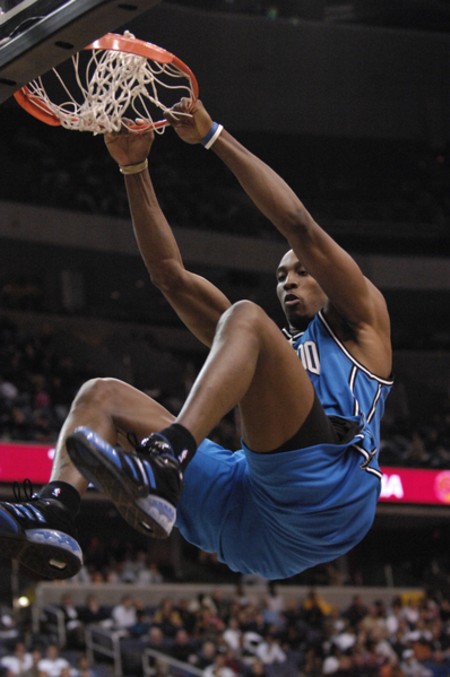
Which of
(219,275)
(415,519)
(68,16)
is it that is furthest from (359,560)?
(68,16)

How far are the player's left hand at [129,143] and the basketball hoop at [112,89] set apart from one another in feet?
0.11

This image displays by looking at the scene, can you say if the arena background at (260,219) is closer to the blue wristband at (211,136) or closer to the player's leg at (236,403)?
the blue wristband at (211,136)

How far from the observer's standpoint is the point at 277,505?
4.59 m

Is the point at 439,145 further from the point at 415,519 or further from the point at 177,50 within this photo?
the point at 415,519

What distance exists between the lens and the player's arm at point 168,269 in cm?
518

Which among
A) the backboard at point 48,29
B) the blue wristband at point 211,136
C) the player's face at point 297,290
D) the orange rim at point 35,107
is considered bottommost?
the player's face at point 297,290

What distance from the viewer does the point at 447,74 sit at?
23.4 meters

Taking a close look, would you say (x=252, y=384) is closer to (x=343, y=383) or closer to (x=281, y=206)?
(x=343, y=383)

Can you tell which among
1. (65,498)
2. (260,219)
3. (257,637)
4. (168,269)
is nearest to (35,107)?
(168,269)

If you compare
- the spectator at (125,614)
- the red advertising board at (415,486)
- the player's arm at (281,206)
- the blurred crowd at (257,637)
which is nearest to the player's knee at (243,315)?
the player's arm at (281,206)

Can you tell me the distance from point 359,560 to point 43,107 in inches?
712

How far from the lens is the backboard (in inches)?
135

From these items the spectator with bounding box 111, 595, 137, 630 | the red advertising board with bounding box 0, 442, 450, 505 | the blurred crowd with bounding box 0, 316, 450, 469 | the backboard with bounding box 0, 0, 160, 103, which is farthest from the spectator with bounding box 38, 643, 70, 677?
the backboard with bounding box 0, 0, 160, 103

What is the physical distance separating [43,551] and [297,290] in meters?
1.74
